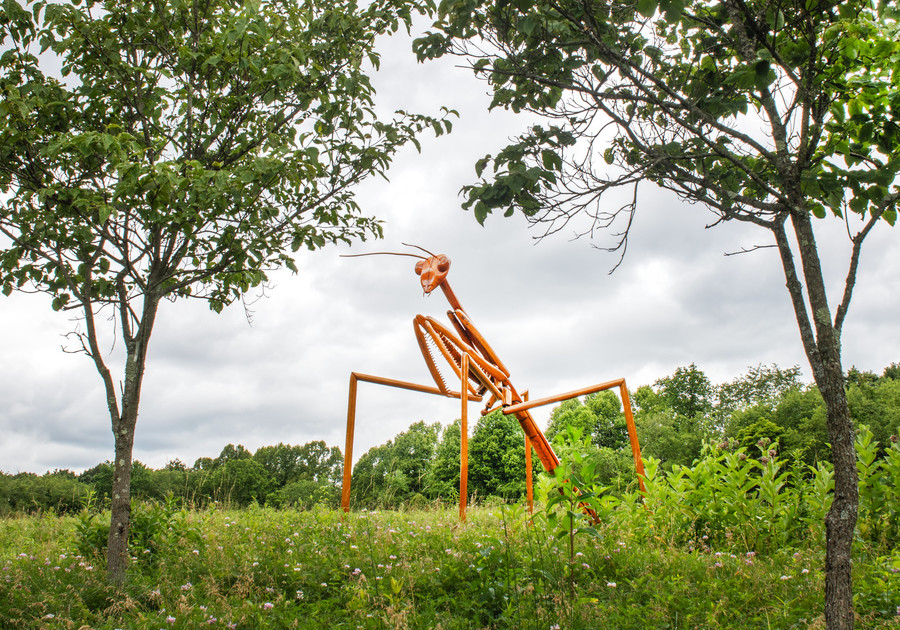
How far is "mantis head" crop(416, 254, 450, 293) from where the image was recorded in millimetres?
7375

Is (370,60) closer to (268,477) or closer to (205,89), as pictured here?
(205,89)

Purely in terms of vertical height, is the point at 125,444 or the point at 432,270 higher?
the point at 432,270

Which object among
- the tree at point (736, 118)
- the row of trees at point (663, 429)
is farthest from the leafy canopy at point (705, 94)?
the row of trees at point (663, 429)

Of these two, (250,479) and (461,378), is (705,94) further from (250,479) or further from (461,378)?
(250,479)

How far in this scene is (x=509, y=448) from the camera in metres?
28.3

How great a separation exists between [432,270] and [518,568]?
411cm

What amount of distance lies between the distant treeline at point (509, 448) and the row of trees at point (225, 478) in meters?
0.06

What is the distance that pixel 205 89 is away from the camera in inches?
256

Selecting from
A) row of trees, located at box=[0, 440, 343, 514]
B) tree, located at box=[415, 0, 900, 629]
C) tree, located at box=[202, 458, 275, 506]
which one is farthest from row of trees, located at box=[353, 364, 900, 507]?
tree, located at box=[415, 0, 900, 629]

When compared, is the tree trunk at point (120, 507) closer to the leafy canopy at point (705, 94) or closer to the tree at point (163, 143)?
the tree at point (163, 143)

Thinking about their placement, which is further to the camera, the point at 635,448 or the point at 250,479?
the point at 250,479

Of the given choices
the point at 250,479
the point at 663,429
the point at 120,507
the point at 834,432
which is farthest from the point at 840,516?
the point at 663,429

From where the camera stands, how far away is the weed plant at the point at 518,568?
3984 mm

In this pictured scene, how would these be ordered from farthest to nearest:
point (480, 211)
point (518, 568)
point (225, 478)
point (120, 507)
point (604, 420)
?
point (604, 420) < point (225, 478) < point (120, 507) < point (518, 568) < point (480, 211)
